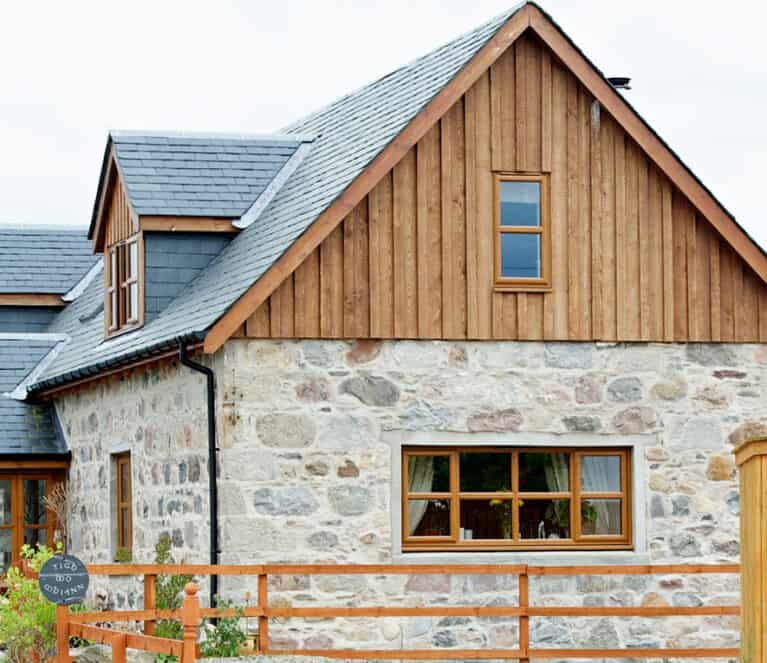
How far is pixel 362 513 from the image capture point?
18.9 metres

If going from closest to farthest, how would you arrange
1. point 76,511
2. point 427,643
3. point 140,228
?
point 427,643 < point 140,228 < point 76,511

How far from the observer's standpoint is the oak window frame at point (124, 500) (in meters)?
22.5

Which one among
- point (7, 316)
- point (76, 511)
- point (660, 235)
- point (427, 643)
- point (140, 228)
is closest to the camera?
point (427, 643)

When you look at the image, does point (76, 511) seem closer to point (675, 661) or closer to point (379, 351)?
point (379, 351)

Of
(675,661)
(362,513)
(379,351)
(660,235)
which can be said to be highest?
(660,235)

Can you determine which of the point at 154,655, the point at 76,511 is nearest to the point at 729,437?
the point at 154,655

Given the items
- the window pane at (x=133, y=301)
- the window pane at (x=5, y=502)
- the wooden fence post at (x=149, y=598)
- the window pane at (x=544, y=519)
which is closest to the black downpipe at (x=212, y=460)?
the wooden fence post at (x=149, y=598)

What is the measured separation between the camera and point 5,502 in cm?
2570

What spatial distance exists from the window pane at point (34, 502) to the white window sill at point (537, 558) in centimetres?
831

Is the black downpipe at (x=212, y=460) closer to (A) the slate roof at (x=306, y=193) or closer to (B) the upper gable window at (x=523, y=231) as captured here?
(A) the slate roof at (x=306, y=193)

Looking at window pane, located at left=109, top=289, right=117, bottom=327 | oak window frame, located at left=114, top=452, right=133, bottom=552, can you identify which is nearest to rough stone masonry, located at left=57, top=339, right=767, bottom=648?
oak window frame, located at left=114, top=452, right=133, bottom=552

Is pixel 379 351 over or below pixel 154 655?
over

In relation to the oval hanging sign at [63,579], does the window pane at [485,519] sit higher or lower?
higher

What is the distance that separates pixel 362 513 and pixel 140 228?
482 centimetres
